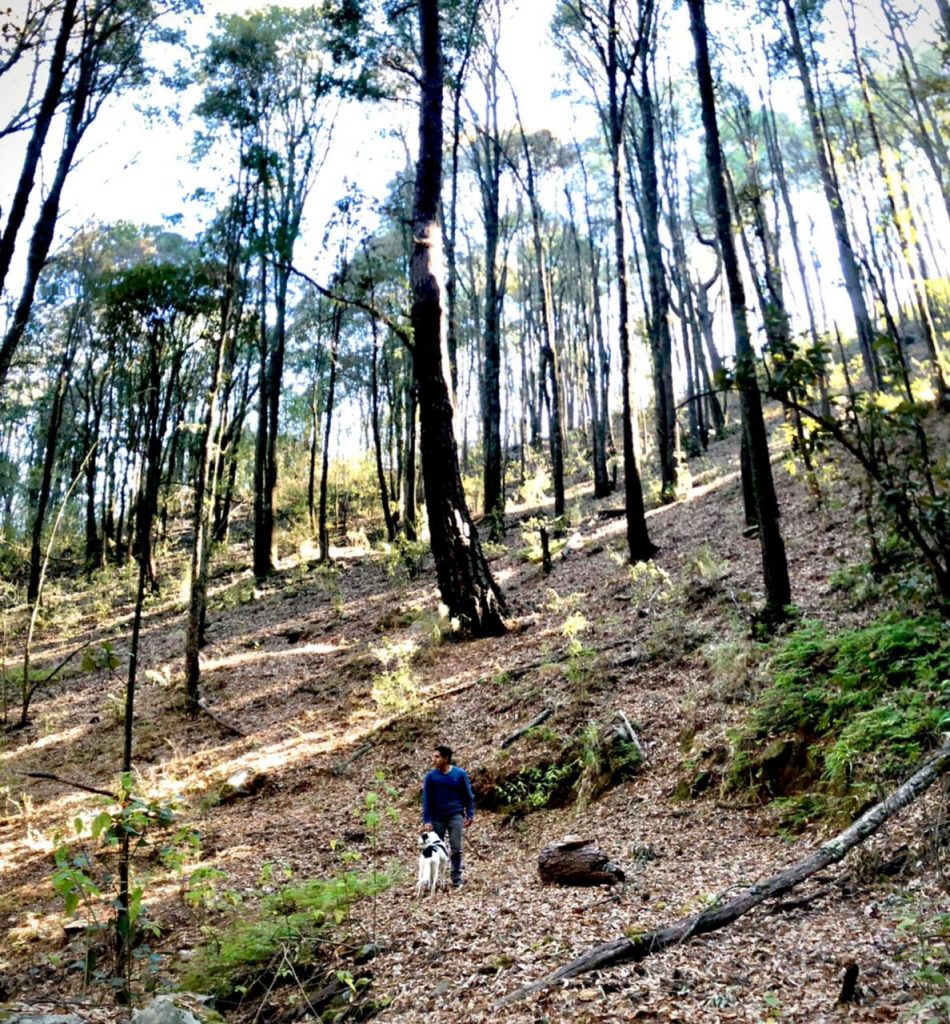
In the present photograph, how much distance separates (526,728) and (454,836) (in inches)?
78.0

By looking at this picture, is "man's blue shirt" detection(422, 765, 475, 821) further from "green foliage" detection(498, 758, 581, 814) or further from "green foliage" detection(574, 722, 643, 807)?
"green foliage" detection(574, 722, 643, 807)

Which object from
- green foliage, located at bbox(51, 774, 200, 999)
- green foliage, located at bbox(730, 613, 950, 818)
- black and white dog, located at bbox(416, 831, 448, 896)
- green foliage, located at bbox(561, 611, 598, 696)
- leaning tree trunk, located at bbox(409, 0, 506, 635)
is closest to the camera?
green foliage, located at bbox(51, 774, 200, 999)

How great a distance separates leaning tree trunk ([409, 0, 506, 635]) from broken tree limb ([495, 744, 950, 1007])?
7489mm

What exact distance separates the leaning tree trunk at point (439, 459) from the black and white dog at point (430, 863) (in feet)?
17.9

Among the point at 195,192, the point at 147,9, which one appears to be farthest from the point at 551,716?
Answer: the point at 195,192

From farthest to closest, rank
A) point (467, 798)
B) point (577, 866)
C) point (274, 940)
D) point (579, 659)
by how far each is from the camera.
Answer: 1. point (579, 659)
2. point (467, 798)
3. point (577, 866)
4. point (274, 940)

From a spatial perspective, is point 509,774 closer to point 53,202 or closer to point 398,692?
point 398,692

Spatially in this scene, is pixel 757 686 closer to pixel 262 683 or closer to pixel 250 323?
pixel 262 683

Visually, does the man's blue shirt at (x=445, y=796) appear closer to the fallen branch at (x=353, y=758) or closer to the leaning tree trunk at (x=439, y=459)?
the fallen branch at (x=353, y=758)

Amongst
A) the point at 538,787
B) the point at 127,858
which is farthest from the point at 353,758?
the point at 127,858

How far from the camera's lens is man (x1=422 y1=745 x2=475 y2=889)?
6.50 metres

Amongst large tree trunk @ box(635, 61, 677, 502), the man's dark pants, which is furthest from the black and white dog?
large tree trunk @ box(635, 61, 677, 502)

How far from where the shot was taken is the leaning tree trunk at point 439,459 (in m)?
11.2

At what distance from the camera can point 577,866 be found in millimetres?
5270
